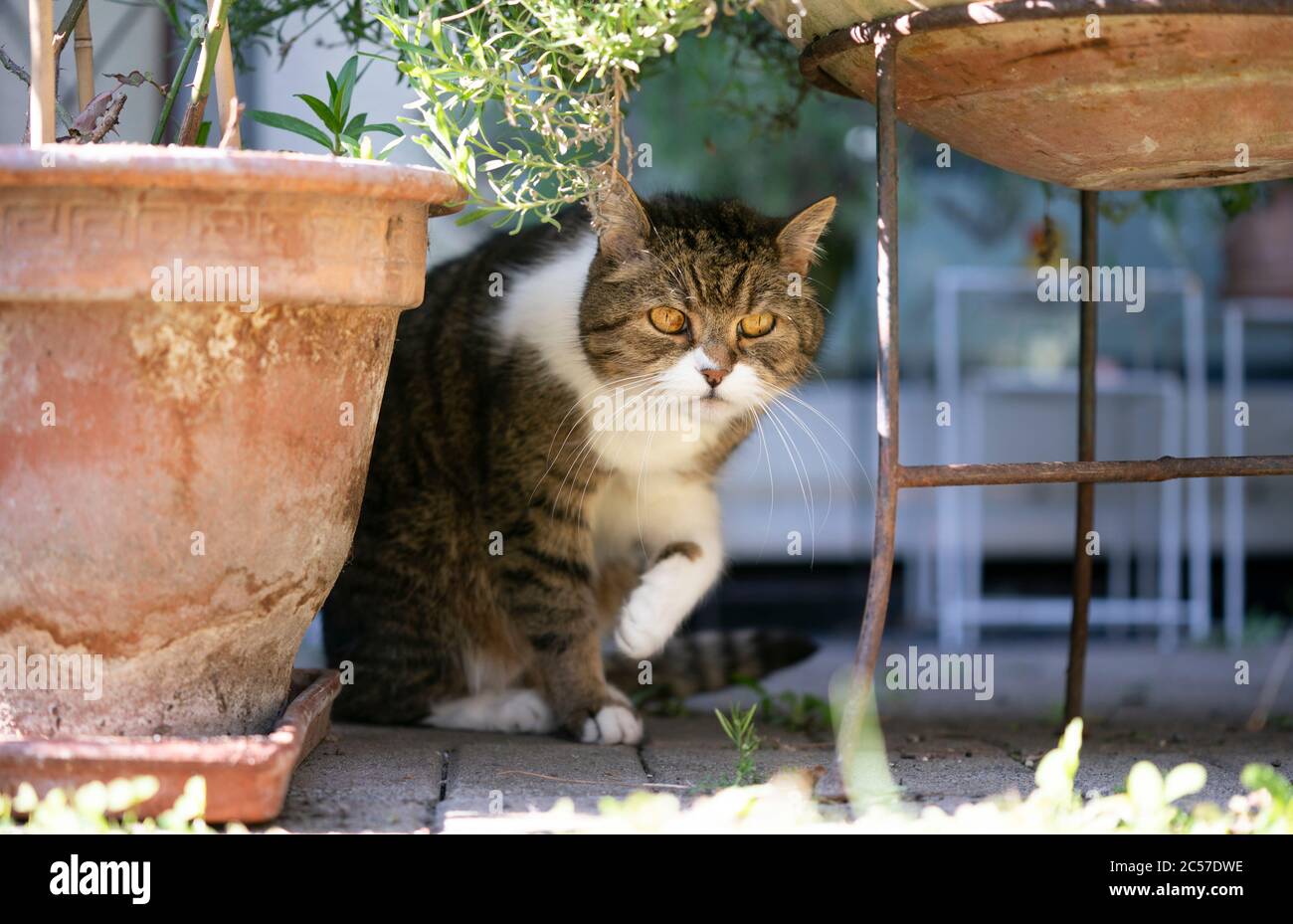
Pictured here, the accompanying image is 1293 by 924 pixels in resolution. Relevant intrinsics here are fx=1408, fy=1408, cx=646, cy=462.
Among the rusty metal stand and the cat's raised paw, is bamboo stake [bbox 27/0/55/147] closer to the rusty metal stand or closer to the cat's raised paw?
the rusty metal stand

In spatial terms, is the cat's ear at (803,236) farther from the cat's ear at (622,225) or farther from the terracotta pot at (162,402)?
the terracotta pot at (162,402)

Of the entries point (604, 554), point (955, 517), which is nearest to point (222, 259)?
point (604, 554)

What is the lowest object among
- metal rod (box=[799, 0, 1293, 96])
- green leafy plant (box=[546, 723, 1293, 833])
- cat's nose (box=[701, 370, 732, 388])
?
green leafy plant (box=[546, 723, 1293, 833])

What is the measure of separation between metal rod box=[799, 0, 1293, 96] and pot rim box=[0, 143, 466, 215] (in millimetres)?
715

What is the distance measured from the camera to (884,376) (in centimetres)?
197

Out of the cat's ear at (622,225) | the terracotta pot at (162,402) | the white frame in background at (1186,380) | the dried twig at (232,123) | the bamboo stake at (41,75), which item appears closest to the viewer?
the terracotta pot at (162,402)

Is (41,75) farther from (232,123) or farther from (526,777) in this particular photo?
(526,777)

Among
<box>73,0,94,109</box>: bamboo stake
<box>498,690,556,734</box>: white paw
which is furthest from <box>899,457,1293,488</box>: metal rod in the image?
<box>73,0,94,109</box>: bamboo stake

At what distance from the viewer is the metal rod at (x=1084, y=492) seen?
101 inches

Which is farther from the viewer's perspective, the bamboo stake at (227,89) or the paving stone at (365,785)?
the bamboo stake at (227,89)

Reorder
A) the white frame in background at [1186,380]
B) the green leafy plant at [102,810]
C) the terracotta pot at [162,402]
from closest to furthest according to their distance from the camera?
the green leafy plant at [102,810] < the terracotta pot at [162,402] < the white frame in background at [1186,380]

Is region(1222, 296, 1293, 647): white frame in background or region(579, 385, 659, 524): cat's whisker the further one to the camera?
region(1222, 296, 1293, 647): white frame in background

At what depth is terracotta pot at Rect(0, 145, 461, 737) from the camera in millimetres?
1625

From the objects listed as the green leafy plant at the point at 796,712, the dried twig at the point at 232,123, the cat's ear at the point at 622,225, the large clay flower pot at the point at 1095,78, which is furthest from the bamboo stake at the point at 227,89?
the green leafy plant at the point at 796,712
